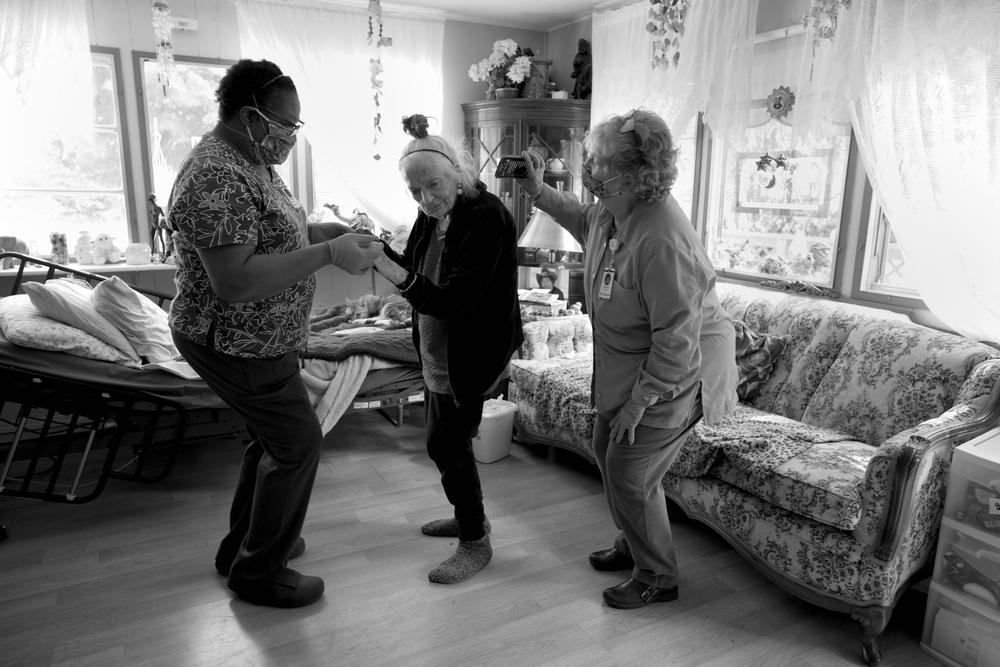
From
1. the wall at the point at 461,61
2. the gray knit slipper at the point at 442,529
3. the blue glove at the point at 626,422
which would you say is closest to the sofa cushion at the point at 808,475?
the blue glove at the point at 626,422

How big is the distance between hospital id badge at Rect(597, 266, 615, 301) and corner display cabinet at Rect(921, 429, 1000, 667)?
112cm

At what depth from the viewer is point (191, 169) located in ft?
5.66

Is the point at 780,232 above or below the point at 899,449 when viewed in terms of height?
above

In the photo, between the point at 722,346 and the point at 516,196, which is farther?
the point at 516,196

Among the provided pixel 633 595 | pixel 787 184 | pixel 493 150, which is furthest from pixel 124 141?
pixel 633 595

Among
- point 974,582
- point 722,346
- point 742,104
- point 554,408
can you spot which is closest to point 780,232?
point 742,104

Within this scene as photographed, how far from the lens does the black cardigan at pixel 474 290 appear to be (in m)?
1.97

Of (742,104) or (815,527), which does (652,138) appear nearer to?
(815,527)

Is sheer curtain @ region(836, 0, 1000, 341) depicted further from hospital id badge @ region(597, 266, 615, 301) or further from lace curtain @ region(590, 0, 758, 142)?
hospital id badge @ region(597, 266, 615, 301)

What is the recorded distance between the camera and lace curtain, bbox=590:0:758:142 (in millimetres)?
3539

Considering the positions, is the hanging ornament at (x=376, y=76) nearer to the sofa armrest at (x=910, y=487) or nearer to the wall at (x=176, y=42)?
the wall at (x=176, y=42)

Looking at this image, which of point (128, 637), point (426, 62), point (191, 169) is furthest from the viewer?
point (426, 62)

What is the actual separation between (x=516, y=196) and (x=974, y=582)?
3.63 m

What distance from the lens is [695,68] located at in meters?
3.73
